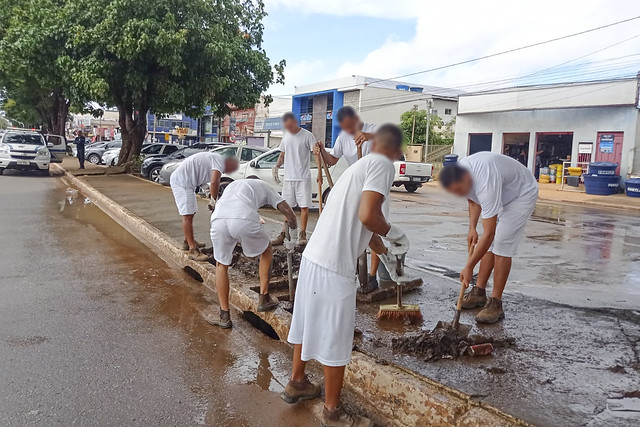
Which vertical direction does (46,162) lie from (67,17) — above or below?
below

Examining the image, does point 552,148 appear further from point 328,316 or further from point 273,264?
point 328,316

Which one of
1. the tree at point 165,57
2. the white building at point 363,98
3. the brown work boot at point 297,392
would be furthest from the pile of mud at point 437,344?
the white building at point 363,98

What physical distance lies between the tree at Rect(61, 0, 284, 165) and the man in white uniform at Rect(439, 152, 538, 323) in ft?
44.3

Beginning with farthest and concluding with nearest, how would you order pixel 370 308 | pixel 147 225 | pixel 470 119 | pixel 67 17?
pixel 470 119, pixel 67 17, pixel 147 225, pixel 370 308

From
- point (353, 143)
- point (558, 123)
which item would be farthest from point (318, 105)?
point (353, 143)

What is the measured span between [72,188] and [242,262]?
12938 mm

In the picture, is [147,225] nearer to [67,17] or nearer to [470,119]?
[67,17]

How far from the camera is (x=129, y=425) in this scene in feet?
9.98

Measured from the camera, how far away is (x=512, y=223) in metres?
4.53

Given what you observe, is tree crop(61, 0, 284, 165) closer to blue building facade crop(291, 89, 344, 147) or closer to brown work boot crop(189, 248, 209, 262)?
brown work boot crop(189, 248, 209, 262)

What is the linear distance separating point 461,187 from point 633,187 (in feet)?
63.4

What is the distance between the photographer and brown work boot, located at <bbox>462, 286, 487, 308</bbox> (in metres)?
4.95

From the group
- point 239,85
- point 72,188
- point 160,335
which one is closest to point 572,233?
point 160,335

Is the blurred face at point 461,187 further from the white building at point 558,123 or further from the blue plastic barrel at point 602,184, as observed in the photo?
A: the white building at point 558,123
